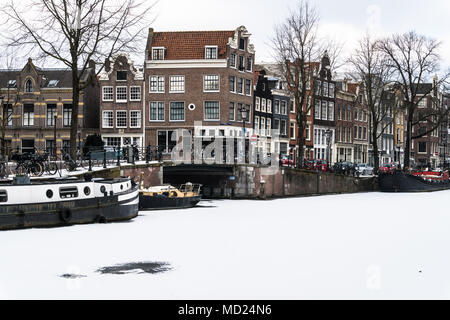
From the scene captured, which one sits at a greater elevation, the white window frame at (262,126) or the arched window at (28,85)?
the arched window at (28,85)

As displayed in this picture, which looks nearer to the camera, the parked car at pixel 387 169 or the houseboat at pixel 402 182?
the houseboat at pixel 402 182

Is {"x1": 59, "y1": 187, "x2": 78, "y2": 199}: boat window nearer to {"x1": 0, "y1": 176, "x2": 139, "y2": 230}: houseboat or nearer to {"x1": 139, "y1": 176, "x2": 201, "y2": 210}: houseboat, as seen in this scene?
{"x1": 0, "y1": 176, "x2": 139, "y2": 230}: houseboat

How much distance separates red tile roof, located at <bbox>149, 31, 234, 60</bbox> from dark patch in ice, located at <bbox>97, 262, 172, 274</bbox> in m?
37.3

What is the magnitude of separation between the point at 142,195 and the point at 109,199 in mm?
7134

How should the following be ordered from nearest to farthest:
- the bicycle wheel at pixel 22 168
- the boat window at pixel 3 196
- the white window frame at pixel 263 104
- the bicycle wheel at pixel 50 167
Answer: the boat window at pixel 3 196 → the bicycle wheel at pixel 22 168 → the bicycle wheel at pixel 50 167 → the white window frame at pixel 263 104

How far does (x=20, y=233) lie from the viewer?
1906 cm

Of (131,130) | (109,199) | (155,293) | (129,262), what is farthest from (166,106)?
(155,293)

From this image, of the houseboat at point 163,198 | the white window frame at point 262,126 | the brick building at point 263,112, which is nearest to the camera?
the houseboat at point 163,198

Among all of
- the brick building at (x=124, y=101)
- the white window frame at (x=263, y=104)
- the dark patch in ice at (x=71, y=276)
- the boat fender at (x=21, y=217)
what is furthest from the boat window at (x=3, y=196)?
the white window frame at (x=263, y=104)

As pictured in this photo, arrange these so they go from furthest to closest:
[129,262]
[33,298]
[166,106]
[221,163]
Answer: [166,106] < [221,163] < [129,262] < [33,298]

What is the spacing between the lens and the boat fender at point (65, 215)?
2081 cm

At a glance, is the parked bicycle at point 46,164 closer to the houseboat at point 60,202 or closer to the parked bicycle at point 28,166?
the parked bicycle at point 28,166

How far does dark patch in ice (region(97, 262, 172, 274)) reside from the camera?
13.7 metres
